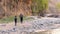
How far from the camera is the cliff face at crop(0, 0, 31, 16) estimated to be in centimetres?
3472

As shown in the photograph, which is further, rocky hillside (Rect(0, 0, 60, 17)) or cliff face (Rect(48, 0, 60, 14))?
cliff face (Rect(48, 0, 60, 14))

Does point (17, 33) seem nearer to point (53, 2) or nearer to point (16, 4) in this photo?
point (16, 4)

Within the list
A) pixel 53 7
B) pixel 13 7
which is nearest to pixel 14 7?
pixel 13 7

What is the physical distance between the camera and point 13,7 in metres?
36.8

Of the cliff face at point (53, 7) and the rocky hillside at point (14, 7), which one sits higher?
the rocky hillside at point (14, 7)

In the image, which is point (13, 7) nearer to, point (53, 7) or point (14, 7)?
point (14, 7)

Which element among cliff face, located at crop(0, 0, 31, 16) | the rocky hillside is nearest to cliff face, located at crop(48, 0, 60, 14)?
the rocky hillside

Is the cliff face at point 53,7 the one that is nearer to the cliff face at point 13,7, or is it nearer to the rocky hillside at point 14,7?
the rocky hillside at point 14,7

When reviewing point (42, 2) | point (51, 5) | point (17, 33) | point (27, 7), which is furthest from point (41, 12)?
point (17, 33)

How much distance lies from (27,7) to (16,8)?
4.75m

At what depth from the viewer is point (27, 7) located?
42125 millimetres

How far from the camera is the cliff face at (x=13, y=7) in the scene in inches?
1367

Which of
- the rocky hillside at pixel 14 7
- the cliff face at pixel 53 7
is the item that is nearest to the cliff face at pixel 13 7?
the rocky hillside at pixel 14 7

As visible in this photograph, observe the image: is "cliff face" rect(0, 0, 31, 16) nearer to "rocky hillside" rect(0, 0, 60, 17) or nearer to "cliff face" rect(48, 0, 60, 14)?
"rocky hillside" rect(0, 0, 60, 17)
